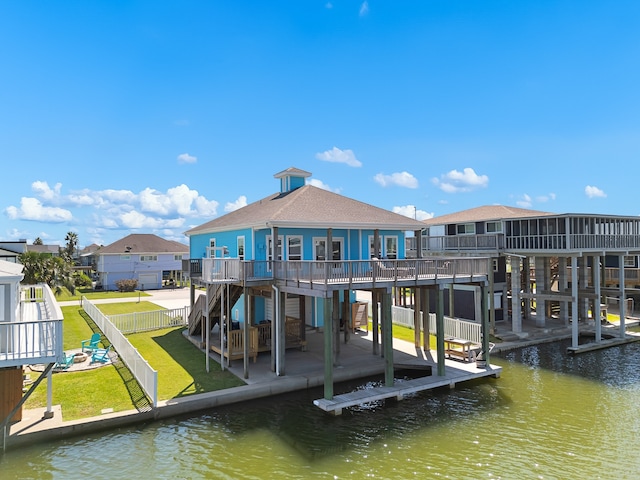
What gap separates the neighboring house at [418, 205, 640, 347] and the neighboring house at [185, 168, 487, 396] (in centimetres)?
717

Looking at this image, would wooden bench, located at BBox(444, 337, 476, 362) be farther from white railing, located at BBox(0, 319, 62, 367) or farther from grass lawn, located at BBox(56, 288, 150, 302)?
grass lawn, located at BBox(56, 288, 150, 302)

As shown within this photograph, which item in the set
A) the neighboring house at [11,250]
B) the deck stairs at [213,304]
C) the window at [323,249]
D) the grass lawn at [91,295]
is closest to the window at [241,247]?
the deck stairs at [213,304]

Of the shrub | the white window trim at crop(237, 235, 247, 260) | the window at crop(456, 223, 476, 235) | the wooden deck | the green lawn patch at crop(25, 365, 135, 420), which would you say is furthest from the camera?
the shrub

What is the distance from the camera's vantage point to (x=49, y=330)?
33.8ft

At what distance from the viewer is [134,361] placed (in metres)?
14.9

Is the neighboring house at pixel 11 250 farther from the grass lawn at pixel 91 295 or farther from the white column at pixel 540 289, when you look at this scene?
the white column at pixel 540 289

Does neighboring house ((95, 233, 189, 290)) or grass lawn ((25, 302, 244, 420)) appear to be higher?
neighboring house ((95, 233, 189, 290))

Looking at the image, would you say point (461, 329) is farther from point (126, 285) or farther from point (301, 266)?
point (126, 285)

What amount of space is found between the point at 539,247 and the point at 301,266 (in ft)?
51.0

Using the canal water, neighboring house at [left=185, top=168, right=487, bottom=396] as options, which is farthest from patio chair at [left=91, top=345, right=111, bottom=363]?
the canal water

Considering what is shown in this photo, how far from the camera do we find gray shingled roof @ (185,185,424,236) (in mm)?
16844

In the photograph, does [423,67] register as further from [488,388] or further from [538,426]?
[538,426]

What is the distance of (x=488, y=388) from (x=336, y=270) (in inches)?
288

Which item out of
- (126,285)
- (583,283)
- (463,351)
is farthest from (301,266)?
(126,285)
